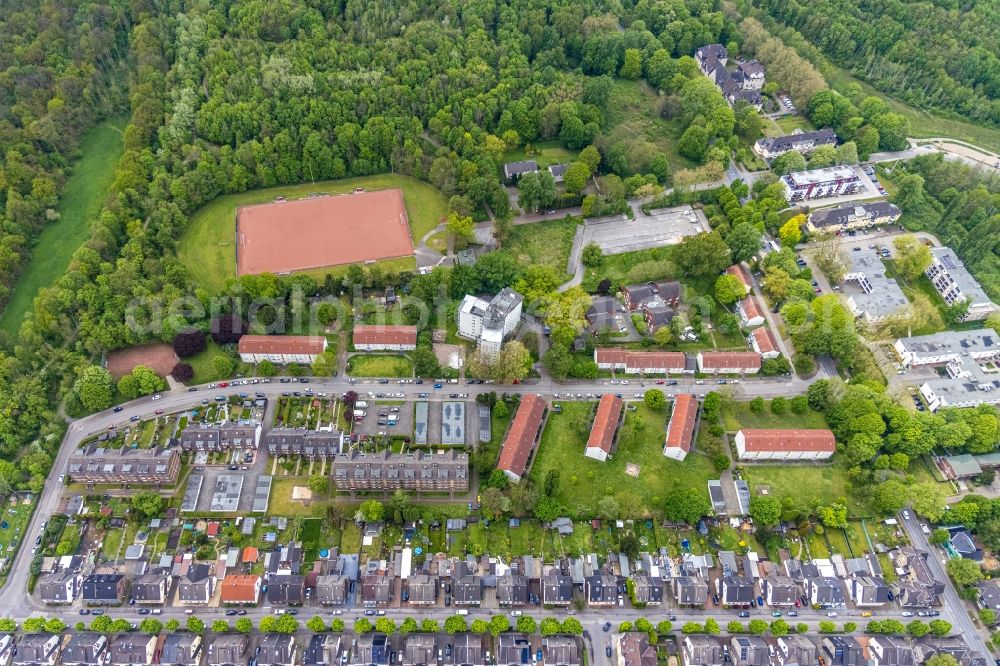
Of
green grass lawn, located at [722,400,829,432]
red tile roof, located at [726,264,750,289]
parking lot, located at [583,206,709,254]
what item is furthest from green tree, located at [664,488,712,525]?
parking lot, located at [583,206,709,254]

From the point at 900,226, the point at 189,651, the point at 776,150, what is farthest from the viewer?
the point at 776,150

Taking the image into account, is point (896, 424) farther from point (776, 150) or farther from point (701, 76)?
point (701, 76)

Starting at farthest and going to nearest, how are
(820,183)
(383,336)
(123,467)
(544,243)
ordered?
(820,183) < (544,243) < (383,336) < (123,467)

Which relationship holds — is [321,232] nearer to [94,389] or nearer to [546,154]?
[94,389]

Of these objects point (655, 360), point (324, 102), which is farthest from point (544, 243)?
point (324, 102)

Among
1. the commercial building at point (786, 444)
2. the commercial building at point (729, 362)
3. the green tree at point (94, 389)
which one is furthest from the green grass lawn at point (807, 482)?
the green tree at point (94, 389)

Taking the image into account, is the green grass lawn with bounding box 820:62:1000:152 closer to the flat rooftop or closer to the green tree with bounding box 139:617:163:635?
the flat rooftop

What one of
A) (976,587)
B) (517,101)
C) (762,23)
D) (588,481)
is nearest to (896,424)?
(976,587)

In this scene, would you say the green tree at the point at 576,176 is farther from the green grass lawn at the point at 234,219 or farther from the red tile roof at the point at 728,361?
the red tile roof at the point at 728,361
